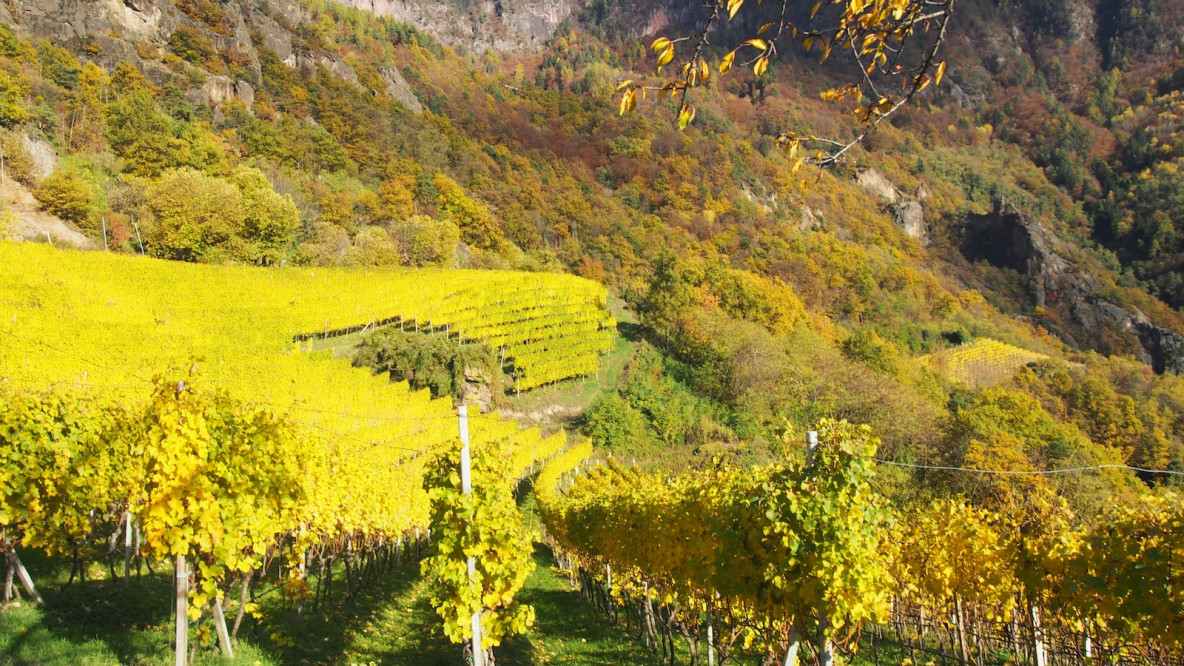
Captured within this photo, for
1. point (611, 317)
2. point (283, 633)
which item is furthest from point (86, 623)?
point (611, 317)

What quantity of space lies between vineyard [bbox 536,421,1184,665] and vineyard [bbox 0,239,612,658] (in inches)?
120

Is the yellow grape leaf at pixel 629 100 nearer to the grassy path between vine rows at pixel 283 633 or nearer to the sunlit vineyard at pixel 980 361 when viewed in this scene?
the grassy path between vine rows at pixel 283 633

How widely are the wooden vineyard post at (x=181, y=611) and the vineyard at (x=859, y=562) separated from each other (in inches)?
188

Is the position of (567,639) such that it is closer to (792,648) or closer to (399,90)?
(792,648)

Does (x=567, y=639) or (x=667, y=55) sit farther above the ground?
(x=667, y=55)

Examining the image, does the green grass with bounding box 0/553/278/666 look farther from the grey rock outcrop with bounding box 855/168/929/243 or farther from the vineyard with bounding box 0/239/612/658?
the grey rock outcrop with bounding box 855/168/929/243

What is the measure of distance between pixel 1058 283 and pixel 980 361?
4391 centimetres

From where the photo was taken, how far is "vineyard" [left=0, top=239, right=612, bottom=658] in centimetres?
653

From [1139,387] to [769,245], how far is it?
46460 millimetres

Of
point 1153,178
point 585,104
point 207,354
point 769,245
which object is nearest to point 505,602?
point 207,354

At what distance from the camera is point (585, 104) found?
129625mm

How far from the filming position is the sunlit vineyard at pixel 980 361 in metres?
69.4

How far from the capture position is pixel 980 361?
237ft

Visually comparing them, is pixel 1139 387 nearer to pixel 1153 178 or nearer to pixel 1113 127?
pixel 1153 178
